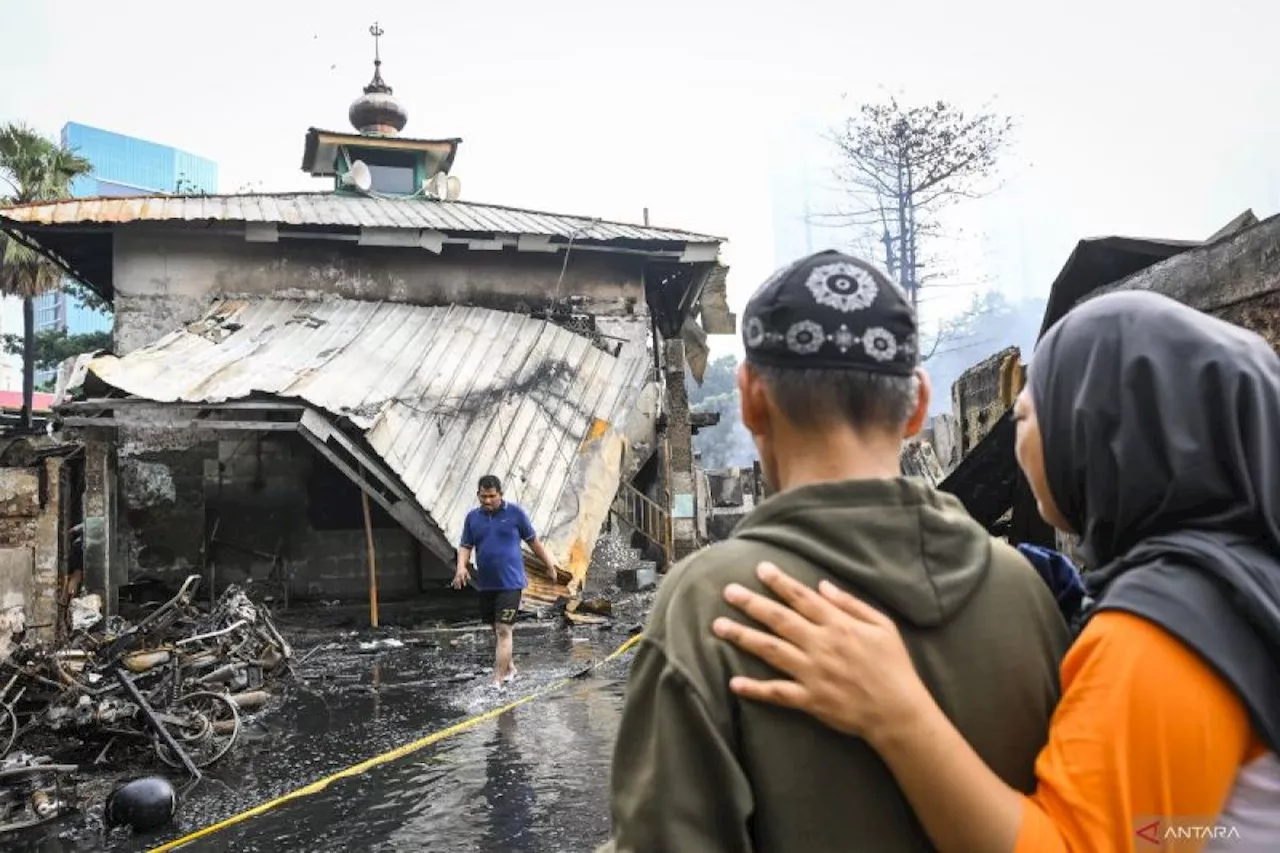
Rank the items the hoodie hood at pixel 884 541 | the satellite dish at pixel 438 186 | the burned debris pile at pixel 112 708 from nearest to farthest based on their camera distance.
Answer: the hoodie hood at pixel 884 541, the burned debris pile at pixel 112 708, the satellite dish at pixel 438 186

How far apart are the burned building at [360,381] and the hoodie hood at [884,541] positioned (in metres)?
9.49

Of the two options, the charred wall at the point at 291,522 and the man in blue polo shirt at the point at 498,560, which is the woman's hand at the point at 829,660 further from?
the charred wall at the point at 291,522

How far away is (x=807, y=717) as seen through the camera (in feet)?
3.86

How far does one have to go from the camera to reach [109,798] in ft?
16.5

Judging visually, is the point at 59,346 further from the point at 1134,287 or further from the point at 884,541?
the point at 884,541

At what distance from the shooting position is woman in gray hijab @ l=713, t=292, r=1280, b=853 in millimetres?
1095

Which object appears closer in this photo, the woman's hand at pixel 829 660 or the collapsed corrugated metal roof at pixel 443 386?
the woman's hand at pixel 829 660

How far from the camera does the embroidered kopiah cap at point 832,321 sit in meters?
1.29

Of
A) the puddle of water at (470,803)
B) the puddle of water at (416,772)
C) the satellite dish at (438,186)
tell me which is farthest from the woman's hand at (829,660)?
the satellite dish at (438,186)

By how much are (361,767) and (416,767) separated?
37cm

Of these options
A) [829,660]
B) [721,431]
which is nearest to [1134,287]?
[829,660]

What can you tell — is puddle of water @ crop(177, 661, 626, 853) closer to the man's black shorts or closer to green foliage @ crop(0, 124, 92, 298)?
the man's black shorts

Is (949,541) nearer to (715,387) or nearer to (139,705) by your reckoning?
(139,705)

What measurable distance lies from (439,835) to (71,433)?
10.8 m
